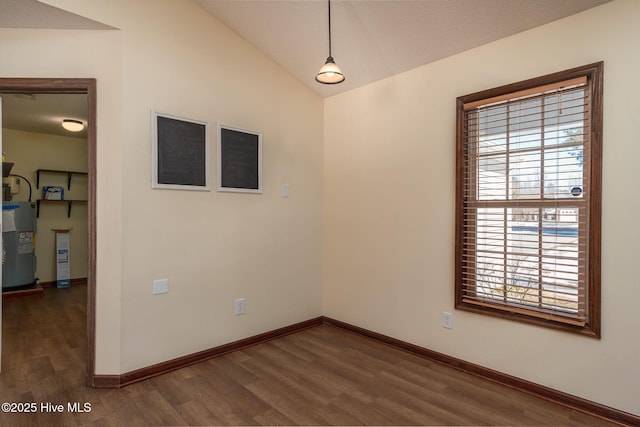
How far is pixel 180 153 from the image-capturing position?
274 centimetres

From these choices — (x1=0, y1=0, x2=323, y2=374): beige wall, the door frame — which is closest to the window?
(x1=0, y1=0, x2=323, y2=374): beige wall

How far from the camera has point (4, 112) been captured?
4.38m

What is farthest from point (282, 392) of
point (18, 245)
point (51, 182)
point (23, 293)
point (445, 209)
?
point (51, 182)

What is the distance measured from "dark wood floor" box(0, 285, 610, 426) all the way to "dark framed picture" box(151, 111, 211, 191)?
1505mm

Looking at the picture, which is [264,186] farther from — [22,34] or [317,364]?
[22,34]

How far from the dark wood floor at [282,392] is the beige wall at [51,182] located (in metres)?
2.74

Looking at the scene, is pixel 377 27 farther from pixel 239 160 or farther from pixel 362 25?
pixel 239 160

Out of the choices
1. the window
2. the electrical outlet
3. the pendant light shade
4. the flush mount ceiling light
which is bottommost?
the electrical outlet

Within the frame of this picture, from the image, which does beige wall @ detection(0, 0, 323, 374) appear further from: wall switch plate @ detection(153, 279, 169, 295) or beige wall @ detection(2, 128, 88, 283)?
beige wall @ detection(2, 128, 88, 283)

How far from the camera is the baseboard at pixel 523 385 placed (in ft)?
6.78

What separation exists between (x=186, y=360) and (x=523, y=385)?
254cm

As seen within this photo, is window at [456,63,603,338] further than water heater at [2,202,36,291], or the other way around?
water heater at [2,202,36,291]

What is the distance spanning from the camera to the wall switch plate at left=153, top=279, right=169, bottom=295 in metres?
2.63

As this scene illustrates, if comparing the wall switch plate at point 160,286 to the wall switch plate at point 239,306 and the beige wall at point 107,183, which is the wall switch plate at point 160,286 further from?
the wall switch plate at point 239,306
